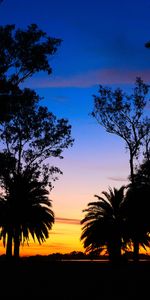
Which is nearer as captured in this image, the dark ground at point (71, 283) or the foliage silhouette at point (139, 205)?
the dark ground at point (71, 283)

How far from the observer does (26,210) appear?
38.2 m

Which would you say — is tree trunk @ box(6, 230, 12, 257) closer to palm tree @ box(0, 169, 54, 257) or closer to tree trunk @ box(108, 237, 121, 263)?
palm tree @ box(0, 169, 54, 257)

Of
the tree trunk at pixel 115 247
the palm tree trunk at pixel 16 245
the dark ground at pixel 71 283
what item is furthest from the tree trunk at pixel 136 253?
the dark ground at pixel 71 283

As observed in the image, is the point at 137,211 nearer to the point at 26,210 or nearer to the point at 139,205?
the point at 139,205

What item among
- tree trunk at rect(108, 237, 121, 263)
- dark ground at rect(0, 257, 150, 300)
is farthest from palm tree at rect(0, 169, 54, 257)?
dark ground at rect(0, 257, 150, 300)

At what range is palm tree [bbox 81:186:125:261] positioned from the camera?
129 feet

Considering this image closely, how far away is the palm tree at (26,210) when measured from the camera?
1457 inches

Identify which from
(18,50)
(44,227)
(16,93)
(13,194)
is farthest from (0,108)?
(44,227)

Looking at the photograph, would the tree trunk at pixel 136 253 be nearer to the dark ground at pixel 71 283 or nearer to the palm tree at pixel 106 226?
the palm tree at pixel 106 226

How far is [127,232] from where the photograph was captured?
127 ft

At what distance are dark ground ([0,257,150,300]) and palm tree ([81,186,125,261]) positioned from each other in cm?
2065

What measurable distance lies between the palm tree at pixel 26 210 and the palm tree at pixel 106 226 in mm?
3564

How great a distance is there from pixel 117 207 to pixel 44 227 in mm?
6804

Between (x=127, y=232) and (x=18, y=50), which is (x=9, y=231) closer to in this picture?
(x=127, y=232)
